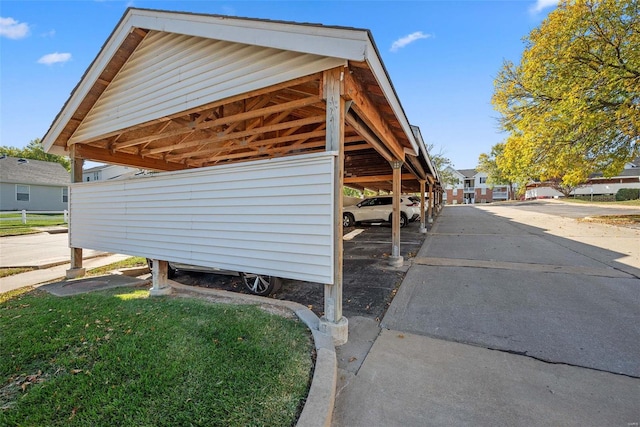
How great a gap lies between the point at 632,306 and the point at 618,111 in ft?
32.7

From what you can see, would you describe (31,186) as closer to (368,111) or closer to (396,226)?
(396,226)

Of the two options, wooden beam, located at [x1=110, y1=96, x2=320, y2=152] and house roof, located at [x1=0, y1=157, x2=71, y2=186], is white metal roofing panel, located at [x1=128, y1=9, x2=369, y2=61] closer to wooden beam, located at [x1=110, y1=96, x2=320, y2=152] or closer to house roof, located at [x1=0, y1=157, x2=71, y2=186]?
wooden beam, located at [x1=110, y1=96, x2=320, y2=152]

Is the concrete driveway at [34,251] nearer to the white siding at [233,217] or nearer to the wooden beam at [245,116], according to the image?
the white siding at [233,217]

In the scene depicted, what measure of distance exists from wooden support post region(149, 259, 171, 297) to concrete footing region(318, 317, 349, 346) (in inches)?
114

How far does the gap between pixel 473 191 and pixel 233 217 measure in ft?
213

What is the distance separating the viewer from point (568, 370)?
2424 mm

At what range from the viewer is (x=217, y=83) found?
3701 millimetres

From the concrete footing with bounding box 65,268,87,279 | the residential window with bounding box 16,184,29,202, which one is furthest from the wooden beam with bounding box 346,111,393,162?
the residential window with bounding box 16,184,29,202

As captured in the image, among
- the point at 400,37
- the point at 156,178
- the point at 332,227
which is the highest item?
the point at 400,37

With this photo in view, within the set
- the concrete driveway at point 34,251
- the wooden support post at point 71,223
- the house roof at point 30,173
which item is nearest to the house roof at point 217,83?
the wooden support post at point 71,223

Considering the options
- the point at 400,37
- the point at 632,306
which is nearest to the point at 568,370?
the point at 632,306

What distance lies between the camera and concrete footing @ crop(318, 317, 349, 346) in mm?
2889

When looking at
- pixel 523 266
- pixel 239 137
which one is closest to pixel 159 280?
pixel 239 137

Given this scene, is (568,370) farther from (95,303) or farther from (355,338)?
(95,303)
